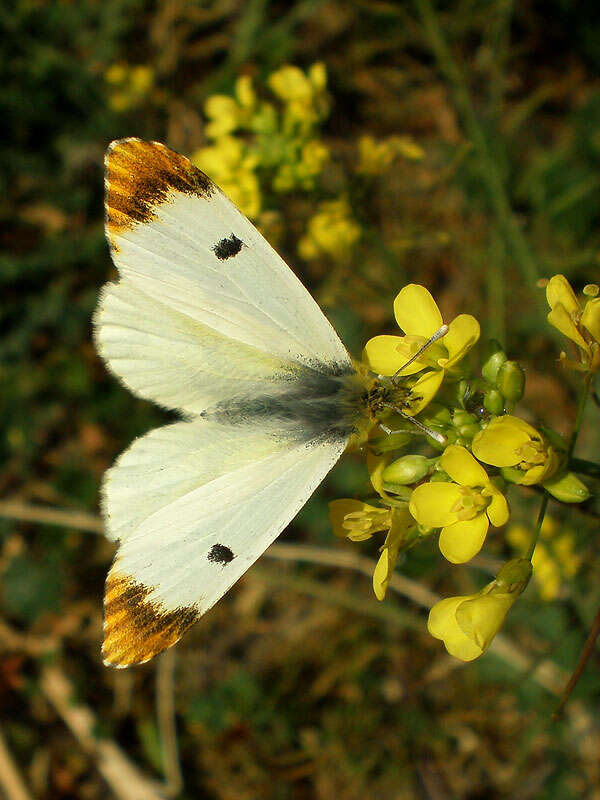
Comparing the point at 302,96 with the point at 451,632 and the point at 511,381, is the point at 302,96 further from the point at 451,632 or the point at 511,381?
the point at 451,632

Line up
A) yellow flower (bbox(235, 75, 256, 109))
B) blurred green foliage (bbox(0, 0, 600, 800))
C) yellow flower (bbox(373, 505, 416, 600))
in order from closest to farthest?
yellow flower (bbox(373, 505, 416, 600)) → yellow flower (bbox(235, 75, 256, 109)) → blurred green foliage (bbox(0, 0, 600, 800))

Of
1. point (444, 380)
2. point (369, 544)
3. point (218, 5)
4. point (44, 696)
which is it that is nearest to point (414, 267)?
point (369, 544)

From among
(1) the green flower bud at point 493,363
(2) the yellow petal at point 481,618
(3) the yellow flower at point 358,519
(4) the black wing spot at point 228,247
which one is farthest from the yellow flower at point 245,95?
(2) the yellow petal at point 481,618

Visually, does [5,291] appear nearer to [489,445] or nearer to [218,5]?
[218,5]

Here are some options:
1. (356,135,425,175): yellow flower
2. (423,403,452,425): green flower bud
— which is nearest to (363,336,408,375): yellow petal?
(423,403,452,425): green flower bud

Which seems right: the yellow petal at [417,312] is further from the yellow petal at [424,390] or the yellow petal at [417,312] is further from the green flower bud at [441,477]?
the green flower bud at [441,477]

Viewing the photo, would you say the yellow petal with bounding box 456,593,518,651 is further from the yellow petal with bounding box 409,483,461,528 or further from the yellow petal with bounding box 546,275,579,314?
the yellow petal with bounding box 546,275,579,314

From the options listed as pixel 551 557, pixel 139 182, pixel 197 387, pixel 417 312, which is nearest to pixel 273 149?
pixel 139 182
